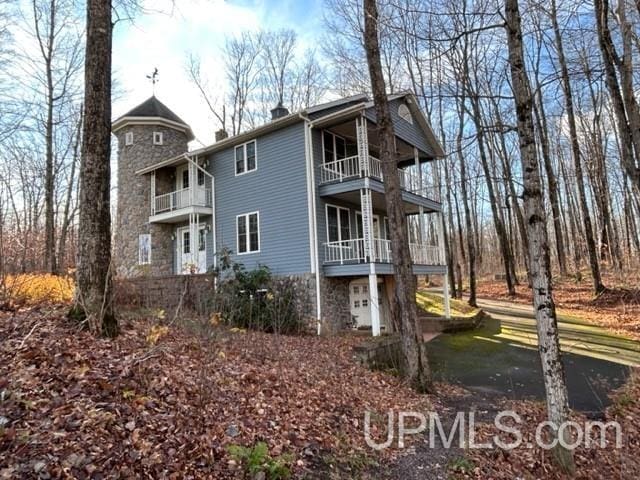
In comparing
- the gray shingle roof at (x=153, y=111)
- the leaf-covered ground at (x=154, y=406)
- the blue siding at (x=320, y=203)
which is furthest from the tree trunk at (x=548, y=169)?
the gray shingle roof at (x=153, y=111)

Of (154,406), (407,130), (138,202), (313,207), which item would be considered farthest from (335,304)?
(138,202)

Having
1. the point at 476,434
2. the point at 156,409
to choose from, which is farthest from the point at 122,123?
the point at 476,434

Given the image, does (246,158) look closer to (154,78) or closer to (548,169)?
(154,78)

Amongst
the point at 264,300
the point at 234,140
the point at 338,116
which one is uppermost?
the point at 234,140

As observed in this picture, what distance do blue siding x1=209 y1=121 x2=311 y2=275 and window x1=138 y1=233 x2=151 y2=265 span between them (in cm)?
439

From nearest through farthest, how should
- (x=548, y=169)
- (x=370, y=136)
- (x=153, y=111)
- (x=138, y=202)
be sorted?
1. (x=370, y=136)
2. (x=138, y=202)
3. (x=153, y=111)
4. (x=548, y=169)

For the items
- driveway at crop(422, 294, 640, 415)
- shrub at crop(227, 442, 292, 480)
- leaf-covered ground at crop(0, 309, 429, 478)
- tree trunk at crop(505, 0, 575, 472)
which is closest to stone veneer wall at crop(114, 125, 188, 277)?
leaf-covered ground at crop(0, 309, 429, 478)

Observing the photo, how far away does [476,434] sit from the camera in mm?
4965

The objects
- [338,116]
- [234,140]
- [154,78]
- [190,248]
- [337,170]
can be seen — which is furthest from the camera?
[154,78]

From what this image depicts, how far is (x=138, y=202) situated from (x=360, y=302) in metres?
→ 11.8

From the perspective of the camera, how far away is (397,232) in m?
7.44

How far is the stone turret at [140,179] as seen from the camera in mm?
17062

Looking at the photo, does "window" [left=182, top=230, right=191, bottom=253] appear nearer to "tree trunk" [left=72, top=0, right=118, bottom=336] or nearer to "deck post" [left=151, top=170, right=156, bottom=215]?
"deck post" [left=151, top=170, right=156, bottom=215]

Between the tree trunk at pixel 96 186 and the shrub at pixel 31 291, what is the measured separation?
157 centimetres
